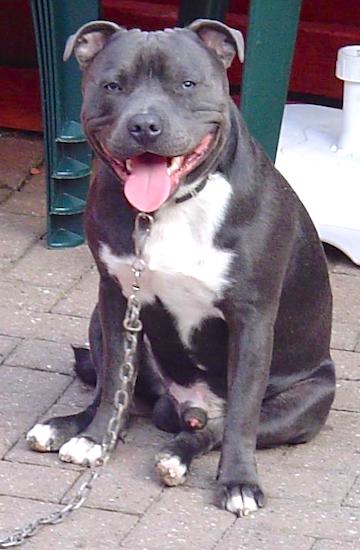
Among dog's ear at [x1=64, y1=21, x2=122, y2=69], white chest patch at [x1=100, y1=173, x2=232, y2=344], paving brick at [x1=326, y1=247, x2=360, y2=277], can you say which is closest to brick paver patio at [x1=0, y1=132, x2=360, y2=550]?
paving brick at [x1=326, y1=247, x2=360, y2=277]

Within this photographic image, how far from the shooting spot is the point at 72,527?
3564 millimetres

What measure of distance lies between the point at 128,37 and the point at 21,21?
3488 millimetres

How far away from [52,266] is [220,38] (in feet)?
6.31

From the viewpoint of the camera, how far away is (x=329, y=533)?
11.7 feet

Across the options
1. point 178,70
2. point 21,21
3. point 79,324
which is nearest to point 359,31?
point 21,21

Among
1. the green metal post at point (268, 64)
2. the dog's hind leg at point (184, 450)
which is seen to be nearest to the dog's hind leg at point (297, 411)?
the dog's hind leg at point (184, 450)

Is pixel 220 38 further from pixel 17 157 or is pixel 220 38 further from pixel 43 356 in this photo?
pixel 17 157

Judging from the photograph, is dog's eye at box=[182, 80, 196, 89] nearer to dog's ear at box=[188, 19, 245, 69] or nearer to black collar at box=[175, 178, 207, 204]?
dog's ear at box=[188, 19, 245, 69]

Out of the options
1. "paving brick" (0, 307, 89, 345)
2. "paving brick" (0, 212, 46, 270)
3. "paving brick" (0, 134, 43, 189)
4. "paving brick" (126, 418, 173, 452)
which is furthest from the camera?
"paving brick" (0, 134, 43, 189)

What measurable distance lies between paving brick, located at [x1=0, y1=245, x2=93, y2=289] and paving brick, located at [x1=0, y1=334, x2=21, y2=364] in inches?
20.0

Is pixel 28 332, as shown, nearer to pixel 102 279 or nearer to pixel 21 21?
pixel 102 279

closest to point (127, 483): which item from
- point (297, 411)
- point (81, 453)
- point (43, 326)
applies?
point (81, 453)

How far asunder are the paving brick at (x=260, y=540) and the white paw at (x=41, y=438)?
655 millimetres

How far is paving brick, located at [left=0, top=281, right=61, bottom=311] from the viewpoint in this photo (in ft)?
16.4
